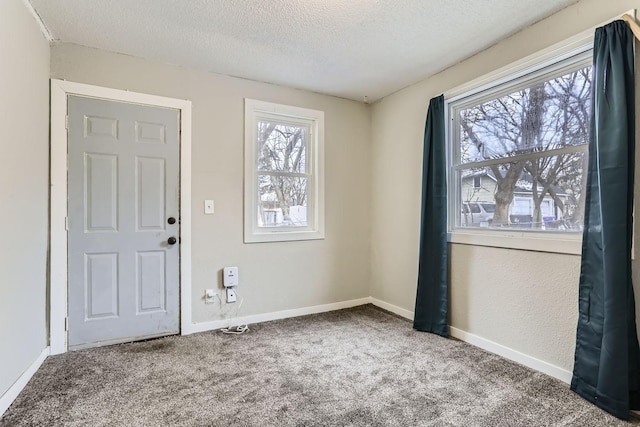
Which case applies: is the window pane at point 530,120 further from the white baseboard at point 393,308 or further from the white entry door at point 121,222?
the white entry door at point 121,222

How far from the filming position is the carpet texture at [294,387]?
175 cm

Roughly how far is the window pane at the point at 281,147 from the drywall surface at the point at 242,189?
24cm

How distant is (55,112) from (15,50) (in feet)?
2.10

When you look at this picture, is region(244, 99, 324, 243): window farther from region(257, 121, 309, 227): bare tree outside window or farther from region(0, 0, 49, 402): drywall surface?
region(0, 0, 49, 402): drywall surface

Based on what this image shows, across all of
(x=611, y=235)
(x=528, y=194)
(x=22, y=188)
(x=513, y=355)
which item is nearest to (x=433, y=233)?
(x=528, y=194)

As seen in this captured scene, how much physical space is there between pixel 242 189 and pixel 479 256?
217cm

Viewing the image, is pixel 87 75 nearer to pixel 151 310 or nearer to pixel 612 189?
pixel 151 310

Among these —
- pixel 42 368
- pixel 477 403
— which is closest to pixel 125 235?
pixel 42 368

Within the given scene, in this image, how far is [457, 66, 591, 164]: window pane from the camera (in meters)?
2.15

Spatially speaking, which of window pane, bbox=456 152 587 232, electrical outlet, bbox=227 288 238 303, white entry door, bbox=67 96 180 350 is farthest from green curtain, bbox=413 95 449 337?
white entry door, bbox=67 96 180 350

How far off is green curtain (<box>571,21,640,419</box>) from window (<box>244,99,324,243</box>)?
234 cm

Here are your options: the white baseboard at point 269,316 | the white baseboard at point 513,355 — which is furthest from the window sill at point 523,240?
the white baseboard at point 269,316

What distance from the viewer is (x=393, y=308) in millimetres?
3600

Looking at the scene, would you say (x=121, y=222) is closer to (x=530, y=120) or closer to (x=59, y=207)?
(x=59, y=207)
